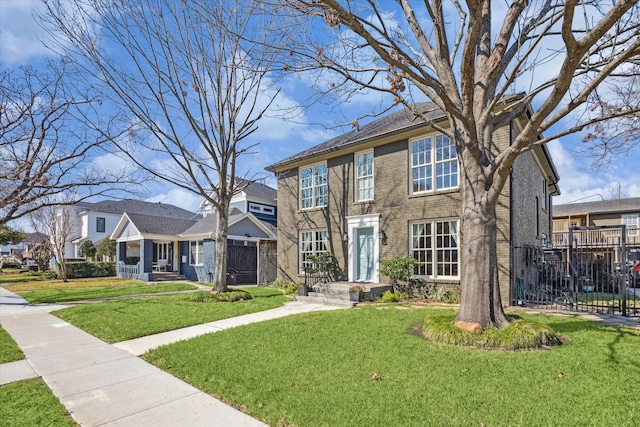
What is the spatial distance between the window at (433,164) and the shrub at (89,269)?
82.0 ft

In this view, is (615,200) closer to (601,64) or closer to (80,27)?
(601,64)

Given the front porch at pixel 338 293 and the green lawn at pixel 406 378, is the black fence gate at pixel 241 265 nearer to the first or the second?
the front porch at pixel 338 293

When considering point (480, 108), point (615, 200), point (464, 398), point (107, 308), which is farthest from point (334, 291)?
point (615, 200)

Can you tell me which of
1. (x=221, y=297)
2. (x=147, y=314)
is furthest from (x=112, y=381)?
(x=221, y=297)

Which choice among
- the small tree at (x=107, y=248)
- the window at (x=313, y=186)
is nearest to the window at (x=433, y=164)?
the window at (x=313, y=186)

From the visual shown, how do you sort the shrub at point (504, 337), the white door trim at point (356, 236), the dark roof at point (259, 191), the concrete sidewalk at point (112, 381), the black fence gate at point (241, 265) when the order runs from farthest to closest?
the dark roof at point (259, 191) < the black fence gate at point (241, 265) < the white door trim at point (356, 236) < the shrub at point (504, 337) < the concrete sidewalk at point (112, 381)

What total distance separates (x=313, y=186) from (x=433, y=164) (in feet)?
19.3

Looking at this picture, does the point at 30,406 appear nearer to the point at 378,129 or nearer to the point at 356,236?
the point at 356,236

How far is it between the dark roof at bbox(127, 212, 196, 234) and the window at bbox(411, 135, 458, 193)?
18.6m

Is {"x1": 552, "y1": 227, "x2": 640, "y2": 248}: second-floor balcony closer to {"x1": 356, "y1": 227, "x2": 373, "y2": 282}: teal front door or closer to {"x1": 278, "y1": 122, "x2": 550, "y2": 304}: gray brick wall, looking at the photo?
{"x1": 278, "y1": 122, "x2": 550, "y2": 304}: gray brick wall

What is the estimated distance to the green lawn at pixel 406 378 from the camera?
11.8ft

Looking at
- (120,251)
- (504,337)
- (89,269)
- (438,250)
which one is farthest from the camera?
(120,251)

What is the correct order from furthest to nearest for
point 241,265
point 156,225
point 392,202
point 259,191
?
1. point 259,191
2. point 156,225
3. point 241,265
4. point 392,202

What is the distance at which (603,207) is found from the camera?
33.2 meters
